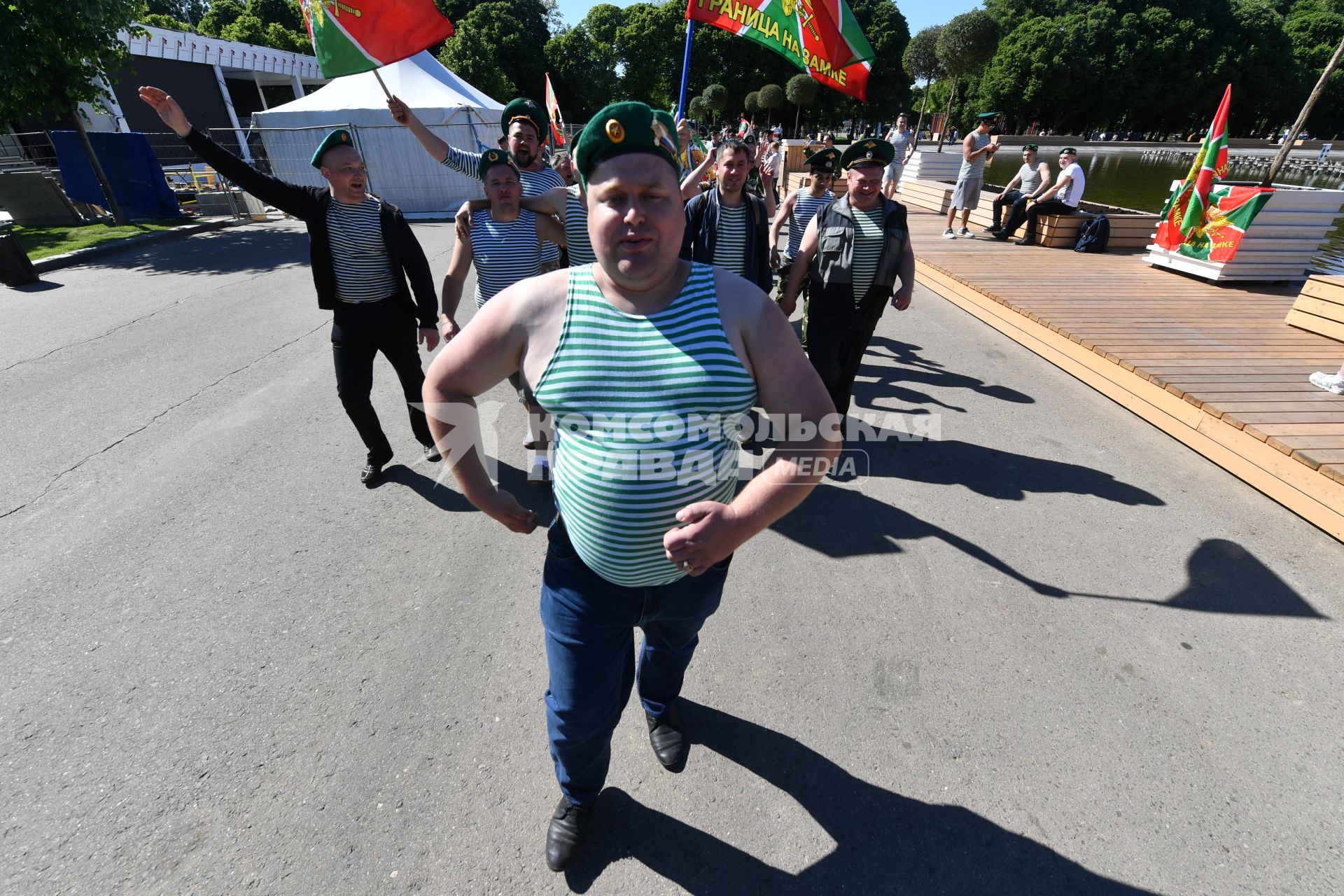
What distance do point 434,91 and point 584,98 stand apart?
38404mm

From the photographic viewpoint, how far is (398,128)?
47.4 feet

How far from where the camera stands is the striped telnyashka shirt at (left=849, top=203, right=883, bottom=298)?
12.0ft

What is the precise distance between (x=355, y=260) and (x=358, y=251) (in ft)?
0.19

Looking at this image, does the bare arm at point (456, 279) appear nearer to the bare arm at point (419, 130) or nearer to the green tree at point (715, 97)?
the bare arm at point (419, 130)

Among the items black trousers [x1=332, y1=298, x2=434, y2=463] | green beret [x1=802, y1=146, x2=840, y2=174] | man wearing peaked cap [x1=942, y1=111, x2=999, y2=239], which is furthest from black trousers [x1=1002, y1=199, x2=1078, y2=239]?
black trousers [x1=332, y1=298, x2=434, y2=463]

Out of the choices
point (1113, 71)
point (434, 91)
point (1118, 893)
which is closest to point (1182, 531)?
point (1118, 893)

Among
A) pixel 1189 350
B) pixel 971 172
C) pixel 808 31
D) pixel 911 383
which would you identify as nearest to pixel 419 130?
pixel 808 31

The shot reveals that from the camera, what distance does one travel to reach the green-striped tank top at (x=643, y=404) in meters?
1.30

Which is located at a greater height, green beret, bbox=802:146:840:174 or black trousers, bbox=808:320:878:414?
green beret, bbox=802:146:840:174

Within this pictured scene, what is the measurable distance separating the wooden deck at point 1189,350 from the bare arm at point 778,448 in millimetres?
4004

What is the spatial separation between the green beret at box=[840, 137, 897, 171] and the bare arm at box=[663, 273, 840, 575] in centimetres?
279

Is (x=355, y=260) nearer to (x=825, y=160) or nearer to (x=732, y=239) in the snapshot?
(x=732, y=239)

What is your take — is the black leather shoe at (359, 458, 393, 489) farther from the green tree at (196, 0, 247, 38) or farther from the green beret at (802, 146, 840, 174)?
the green tree at (196, 0, 247, 38)

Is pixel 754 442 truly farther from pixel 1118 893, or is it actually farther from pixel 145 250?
pixel 145 250
